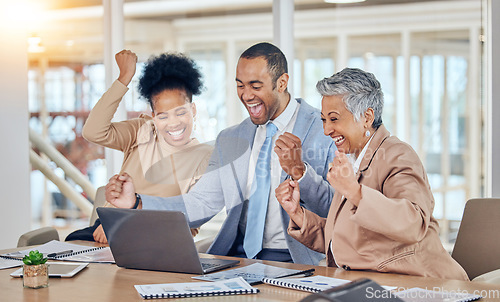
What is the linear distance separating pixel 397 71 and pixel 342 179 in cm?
213

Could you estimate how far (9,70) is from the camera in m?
4.45

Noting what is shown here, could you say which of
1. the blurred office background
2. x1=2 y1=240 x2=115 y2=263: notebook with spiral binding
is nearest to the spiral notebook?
x1=2 y1=240 x2=115 y2=263: notebook with spiral binding

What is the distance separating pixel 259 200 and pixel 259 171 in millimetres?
174

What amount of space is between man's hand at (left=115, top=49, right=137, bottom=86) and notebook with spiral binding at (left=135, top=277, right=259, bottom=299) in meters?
1.93

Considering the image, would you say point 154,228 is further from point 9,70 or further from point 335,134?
point 9,70

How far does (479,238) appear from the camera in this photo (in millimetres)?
2822

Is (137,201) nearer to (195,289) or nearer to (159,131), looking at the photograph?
(159,131)

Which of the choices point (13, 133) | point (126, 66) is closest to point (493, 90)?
point (126, 66)

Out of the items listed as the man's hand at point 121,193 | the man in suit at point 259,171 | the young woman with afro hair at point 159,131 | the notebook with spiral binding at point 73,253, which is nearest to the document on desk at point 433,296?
the man in suit at point 259,171

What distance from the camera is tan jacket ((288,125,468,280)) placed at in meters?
2.15

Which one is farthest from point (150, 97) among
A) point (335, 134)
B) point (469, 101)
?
point (469, 101)

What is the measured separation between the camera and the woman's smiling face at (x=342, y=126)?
2.56 metres

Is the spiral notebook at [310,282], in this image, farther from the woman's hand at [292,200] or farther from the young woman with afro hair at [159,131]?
the young woman with afro hair at [159,131]

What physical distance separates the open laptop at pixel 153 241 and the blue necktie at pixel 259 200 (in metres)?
0.73
